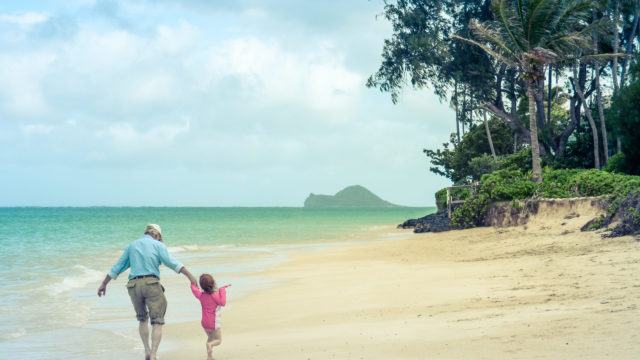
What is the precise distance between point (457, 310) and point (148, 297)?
4.50 metres

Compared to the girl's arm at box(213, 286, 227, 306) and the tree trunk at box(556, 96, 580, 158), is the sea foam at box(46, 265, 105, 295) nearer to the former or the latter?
the girl's arm at box(213, 286, 227, 306)

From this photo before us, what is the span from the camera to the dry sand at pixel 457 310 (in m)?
8.34

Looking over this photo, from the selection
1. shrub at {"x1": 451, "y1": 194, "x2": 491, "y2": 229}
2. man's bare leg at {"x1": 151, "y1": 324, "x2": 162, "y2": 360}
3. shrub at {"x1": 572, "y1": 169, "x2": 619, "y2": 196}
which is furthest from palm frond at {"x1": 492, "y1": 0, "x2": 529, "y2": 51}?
man's bare leg at {"x1": 151, "y1": 324, "x2": 162, "y2": 360}

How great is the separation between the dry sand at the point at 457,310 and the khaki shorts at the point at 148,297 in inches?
39.8

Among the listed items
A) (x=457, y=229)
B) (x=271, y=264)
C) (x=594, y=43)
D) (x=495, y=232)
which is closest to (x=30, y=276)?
(x=271, y=264)

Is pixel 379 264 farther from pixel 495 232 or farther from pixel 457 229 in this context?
pixel 457 229

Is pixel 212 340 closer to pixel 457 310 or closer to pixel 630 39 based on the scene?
pixel 457 310

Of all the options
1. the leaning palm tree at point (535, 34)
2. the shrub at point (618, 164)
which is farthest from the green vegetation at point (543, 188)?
the shrub at point (618, 164)

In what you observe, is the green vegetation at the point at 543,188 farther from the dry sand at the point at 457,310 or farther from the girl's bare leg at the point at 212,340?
the girl's bare leg at the point at 212,340

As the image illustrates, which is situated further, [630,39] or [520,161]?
[630,39]

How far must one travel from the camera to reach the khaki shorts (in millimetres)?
9258

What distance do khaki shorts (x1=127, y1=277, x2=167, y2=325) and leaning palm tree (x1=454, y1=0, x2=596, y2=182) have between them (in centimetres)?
2246

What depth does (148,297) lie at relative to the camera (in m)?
9.28

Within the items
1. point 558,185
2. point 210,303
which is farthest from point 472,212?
point 210,303
